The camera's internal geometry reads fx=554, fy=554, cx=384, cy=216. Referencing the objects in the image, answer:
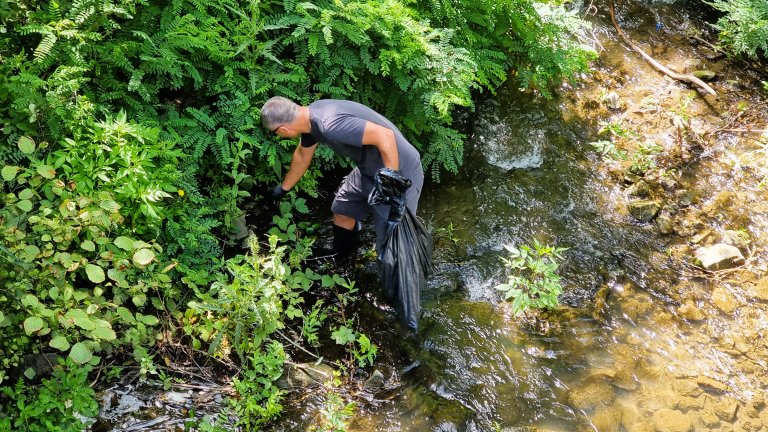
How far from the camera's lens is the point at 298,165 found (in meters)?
4.91

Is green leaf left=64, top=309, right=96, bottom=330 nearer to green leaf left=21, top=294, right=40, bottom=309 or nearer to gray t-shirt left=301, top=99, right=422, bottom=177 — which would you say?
green leaf left=21, top=294, right=40, bottom=309

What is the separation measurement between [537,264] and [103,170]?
360 cm

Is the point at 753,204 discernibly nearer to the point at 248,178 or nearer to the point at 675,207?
the point at 675,207

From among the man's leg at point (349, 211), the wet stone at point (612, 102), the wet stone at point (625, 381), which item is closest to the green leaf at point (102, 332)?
the man's leg at point (349, 211)

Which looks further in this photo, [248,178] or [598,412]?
[248,178]

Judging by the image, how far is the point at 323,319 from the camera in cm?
474

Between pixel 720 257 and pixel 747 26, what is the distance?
3.91 meters

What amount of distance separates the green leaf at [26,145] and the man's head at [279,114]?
1696 mm

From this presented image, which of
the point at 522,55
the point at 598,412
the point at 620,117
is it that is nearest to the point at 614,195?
the point at 620,117

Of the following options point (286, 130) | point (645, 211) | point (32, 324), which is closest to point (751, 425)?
point (645, 211)

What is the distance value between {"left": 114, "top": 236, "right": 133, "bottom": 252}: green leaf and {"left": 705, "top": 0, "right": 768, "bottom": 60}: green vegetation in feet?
26.6

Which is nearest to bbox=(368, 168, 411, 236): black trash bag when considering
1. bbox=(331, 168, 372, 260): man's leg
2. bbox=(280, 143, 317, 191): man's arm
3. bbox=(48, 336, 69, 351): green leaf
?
bbox=(331, 168, 372, 260): man's leg

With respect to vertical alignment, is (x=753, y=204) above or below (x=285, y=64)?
below

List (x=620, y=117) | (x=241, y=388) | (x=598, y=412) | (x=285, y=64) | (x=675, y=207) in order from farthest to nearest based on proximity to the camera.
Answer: (x=620, y=117), (x=675, y=207), (x=285, y=64), (x=598, y=412), (x=241, y=388)
